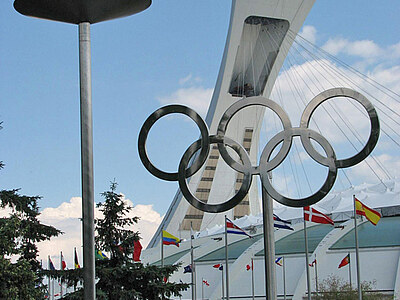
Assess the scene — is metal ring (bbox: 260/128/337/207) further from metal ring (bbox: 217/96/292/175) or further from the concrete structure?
the concrete structure

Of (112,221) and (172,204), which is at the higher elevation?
(172,204)

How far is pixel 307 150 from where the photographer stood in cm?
1443

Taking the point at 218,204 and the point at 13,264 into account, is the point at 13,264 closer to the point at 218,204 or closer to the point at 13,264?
the point at 13,264

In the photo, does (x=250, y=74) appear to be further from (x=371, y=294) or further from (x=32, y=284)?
(x=32, y=284)

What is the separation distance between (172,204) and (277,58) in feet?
50.4

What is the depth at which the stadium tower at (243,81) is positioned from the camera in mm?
45812

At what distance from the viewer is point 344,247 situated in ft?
109

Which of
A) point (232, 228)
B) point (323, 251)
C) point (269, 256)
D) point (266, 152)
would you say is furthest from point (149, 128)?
point (323, 251)

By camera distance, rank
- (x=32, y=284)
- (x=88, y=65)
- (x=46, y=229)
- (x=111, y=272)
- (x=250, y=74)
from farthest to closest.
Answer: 1. (x=250, y=74)
2. (x=46, y=229)
3. (x=111, y=272)
4. (x=32, y=284)
5. (x=88, y=65)

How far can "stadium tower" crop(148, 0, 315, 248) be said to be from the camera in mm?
45812

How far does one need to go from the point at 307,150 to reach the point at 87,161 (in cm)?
587

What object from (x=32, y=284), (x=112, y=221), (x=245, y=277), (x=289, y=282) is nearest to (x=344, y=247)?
(x=289, y=282)

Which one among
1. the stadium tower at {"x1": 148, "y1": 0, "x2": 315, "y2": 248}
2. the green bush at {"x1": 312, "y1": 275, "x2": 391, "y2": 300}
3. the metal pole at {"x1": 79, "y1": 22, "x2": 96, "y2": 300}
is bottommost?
the green bush at {"x1": 312, "y1": 275, "x2": 391, "y2": 300}

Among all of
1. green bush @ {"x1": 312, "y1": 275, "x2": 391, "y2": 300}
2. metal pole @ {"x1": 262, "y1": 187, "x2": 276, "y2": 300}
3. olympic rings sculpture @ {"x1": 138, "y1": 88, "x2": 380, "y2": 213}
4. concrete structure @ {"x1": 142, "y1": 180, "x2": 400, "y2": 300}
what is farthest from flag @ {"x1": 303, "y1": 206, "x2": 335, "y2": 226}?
metal pole @ {"x1": 262, "y1": 187, "x2": 276, "y2": 300}
